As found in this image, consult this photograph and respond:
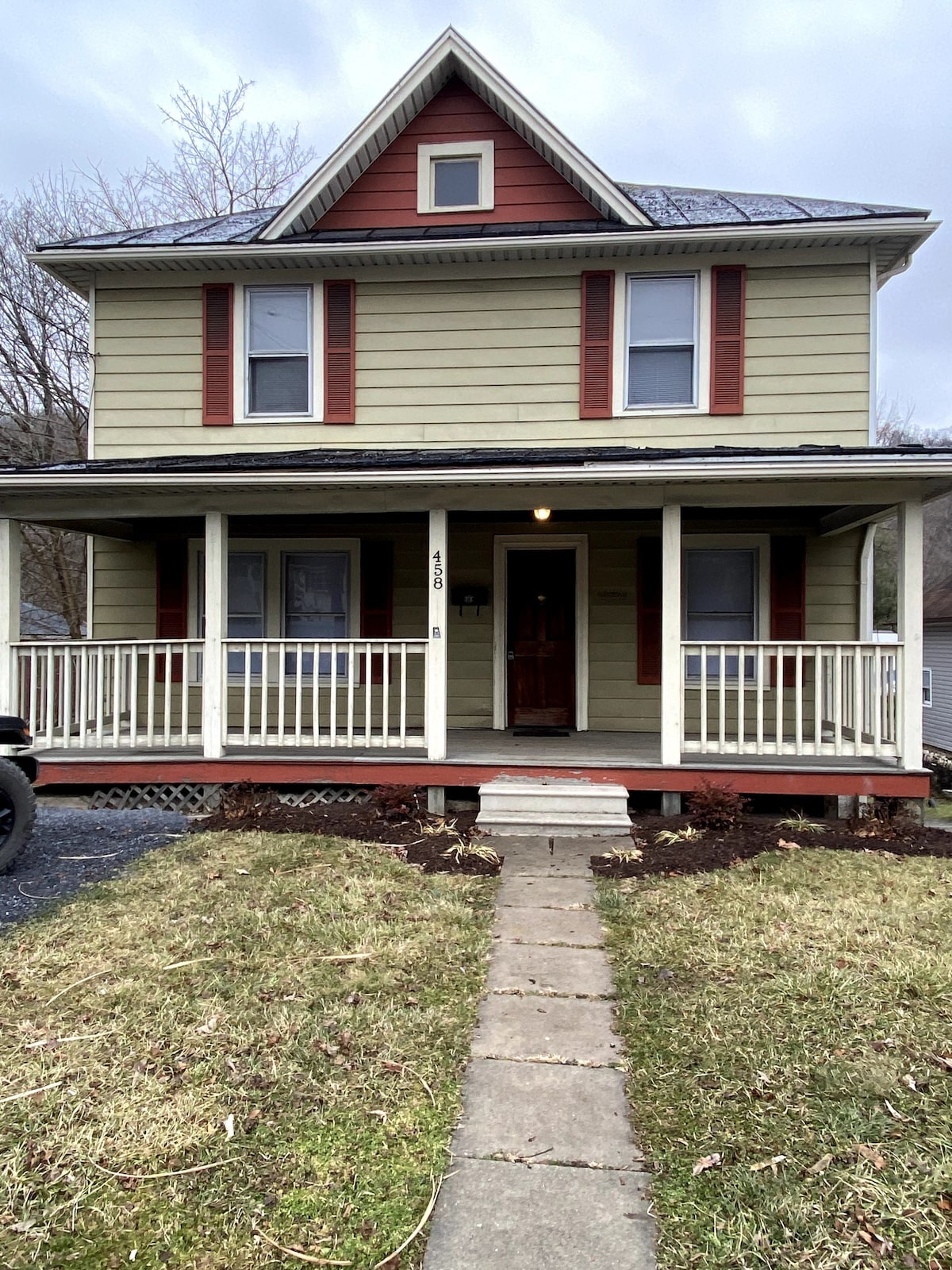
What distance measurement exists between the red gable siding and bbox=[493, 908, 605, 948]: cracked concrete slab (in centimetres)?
718

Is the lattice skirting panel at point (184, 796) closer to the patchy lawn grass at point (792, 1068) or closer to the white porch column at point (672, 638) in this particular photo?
the white porch column at point (672, 638)

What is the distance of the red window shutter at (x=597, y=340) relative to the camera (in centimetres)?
800

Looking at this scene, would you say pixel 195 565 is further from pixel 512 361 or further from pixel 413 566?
pixel 512 361

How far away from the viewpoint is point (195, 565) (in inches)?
345

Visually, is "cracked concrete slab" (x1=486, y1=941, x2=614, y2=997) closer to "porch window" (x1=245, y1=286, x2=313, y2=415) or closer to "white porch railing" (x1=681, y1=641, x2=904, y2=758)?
"white porch railing" (x1=681, y1=641, x2=904, y2=758)

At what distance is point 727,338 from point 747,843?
505 centimetres

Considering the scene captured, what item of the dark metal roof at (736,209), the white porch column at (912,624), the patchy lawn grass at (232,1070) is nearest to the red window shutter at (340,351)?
the dark metal roof at (736,209)

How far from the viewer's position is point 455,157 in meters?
8.45

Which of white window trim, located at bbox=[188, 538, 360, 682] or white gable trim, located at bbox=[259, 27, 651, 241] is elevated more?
white gable trim, located at bbox=[259, 27, 651, 241]

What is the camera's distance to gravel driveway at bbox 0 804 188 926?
4688mm

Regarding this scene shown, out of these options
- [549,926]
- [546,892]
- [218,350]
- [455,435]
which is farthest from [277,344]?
[549,926]

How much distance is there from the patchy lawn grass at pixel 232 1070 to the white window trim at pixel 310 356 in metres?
5.30

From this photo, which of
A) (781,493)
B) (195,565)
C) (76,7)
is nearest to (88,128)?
(76,7)

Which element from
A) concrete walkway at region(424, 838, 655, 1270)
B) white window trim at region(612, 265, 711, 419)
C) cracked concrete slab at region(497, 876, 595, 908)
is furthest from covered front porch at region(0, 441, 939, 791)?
concrete walkway at region(424, 838, 655, 1270)
